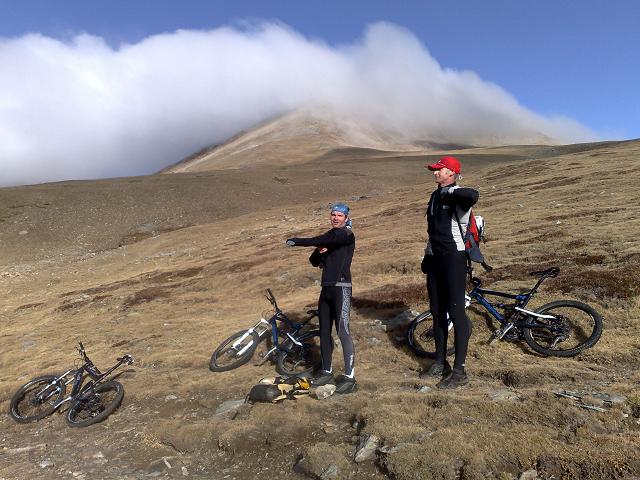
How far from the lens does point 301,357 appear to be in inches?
489

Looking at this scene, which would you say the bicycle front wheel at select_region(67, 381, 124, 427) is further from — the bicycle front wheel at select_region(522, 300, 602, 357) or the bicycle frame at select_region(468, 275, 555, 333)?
the bicycle front wheel at select_region(522, 300, 602, 357)

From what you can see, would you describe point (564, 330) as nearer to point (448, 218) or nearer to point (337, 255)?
point (448, 218)

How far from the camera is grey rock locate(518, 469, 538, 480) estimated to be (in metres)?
5.82

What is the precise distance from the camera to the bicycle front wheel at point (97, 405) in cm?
1107

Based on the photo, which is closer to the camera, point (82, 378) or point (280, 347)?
point (280, 347)

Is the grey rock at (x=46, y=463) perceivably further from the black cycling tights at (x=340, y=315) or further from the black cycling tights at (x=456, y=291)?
the black cycling tights at (x=456, y=291)

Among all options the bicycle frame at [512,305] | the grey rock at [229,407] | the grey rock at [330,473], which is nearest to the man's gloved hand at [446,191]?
the bicycle frame at [512,305]

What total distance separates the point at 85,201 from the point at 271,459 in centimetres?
7885

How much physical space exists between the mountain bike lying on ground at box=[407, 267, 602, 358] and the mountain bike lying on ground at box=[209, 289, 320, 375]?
9.98 ft

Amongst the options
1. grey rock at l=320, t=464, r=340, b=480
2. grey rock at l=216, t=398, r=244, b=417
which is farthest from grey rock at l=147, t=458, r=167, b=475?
grey rock at l=320, t=464, r=340, b=480

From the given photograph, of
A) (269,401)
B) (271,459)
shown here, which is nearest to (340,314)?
(269,401)

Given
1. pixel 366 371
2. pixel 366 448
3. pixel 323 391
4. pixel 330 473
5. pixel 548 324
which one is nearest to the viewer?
pixel 330 473

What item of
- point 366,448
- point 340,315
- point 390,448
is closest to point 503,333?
point 340,315

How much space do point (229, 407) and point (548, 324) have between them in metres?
7.30
